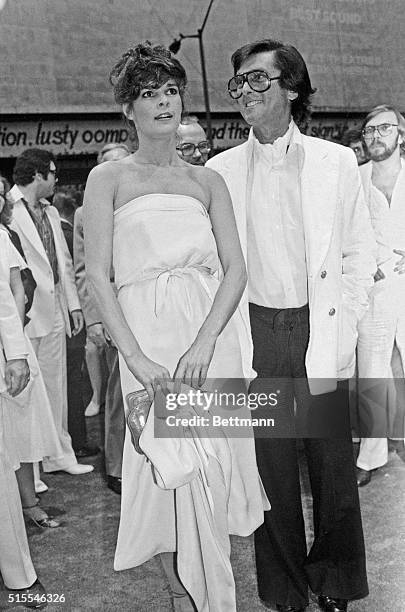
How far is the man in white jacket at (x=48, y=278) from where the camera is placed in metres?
3.43

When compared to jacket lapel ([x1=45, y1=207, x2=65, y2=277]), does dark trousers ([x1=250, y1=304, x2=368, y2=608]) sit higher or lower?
lower

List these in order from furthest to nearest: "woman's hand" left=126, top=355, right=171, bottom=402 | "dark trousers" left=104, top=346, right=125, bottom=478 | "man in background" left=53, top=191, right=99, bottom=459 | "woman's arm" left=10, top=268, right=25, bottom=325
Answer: "man in background" left=53, top=191, right=99, bottom=459
"dark trousers" left=104, top=346, right=125, bottom=478
"woman's arm" left=10, top=268, right=25, bottom=325
"woman's hand" left=126, top=355, right=171, bottom=402

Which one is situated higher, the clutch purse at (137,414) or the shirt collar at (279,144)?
the shirt collar at (279,144)

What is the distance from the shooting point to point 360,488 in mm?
3141

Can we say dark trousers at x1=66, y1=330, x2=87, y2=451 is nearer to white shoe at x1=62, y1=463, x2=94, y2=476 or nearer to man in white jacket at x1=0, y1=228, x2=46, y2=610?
white shoe at x1=62, y1=463, x2=94, y2=476

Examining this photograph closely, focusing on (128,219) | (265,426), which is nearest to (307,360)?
(265,426)

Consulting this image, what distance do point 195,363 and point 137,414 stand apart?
0.17 metres

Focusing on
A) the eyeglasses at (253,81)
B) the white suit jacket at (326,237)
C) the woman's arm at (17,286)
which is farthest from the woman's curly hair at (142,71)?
the woman's arm at (17,286)

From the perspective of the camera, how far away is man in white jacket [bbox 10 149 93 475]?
343cm

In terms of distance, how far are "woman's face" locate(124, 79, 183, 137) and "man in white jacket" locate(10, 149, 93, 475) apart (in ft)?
5.49

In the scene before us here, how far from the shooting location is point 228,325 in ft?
6.27

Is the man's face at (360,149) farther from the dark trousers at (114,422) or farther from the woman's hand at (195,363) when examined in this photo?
the woman's hand at (195,363)

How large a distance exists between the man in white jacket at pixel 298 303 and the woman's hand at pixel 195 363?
322mm

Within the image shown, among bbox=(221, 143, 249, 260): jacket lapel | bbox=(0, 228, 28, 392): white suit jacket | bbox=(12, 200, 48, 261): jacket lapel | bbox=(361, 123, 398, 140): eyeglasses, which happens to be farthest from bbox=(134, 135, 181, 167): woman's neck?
bbox=(12, 200, 48, 261): jacket lapel
